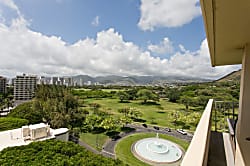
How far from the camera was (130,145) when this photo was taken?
45.2 ft

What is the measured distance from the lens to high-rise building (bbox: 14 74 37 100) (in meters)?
32.2

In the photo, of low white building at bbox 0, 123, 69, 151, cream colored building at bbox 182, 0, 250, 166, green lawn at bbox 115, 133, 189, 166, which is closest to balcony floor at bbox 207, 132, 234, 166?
cream colored building at bbox 182, 0, 250, 166

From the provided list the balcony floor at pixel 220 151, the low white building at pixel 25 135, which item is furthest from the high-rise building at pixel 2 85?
the balcony floor at pixel 220 151

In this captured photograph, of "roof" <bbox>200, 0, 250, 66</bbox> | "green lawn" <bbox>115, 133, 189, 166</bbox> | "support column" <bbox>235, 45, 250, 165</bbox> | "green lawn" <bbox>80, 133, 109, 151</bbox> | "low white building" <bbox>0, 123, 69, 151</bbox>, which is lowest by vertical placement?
"green lawn" <bbox>80, 133, 109, 151</bbox>

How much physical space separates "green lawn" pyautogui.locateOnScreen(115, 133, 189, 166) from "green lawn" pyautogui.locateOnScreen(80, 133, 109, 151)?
1.58 m

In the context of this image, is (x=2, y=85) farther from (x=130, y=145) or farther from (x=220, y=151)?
(x=220, y=151)

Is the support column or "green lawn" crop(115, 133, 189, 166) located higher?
the support column

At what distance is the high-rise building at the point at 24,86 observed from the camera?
3216 centimetres

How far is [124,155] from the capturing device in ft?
38.8

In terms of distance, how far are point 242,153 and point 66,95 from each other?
22.4 m

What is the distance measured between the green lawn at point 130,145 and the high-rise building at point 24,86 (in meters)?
24.9

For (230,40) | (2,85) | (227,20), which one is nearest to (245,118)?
(230,40)

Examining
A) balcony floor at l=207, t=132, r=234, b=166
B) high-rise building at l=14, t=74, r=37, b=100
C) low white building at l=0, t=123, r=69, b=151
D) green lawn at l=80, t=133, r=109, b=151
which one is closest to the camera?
balcony floor at l=207, t=132, r=234, b=166

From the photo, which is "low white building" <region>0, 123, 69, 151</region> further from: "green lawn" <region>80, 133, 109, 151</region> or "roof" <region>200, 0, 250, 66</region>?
"roof" <region>200, 0, 250, 66</region>
